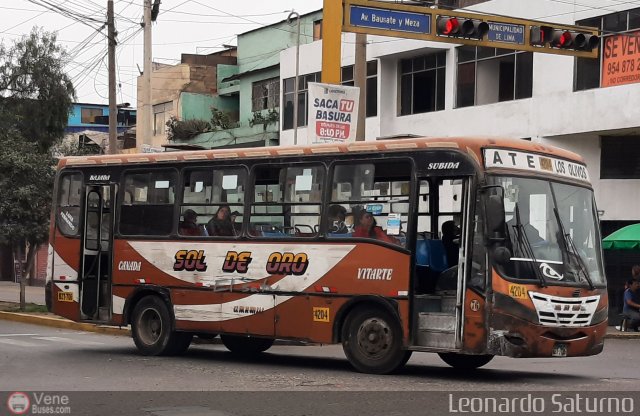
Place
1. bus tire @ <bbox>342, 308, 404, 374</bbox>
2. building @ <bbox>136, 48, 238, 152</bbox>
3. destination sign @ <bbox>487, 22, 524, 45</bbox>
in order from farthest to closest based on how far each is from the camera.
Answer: building @ <bbox>136, 48, 238, 152</bbox> → destination sign @ <bbox>487, 22, 524, 45</bbox> → bus tire @ <bbox>342, 308, 404, 374</bbox>

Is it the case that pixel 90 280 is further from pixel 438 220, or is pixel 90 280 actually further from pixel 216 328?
pixel 438 220

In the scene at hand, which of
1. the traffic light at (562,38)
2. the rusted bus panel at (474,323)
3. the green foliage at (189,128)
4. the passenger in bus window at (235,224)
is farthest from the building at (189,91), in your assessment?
the rusted bus panel at (474,323)

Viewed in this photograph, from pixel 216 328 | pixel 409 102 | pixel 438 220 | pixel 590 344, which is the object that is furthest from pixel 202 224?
pixel 409 102

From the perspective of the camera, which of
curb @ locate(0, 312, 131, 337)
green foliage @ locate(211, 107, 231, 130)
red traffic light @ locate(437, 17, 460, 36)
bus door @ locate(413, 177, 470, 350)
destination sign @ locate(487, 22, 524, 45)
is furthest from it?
green foliage @ locate(211, 107, 231, 130)

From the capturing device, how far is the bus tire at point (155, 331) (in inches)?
661

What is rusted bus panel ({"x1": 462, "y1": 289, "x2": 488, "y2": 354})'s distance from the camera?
1298 cm

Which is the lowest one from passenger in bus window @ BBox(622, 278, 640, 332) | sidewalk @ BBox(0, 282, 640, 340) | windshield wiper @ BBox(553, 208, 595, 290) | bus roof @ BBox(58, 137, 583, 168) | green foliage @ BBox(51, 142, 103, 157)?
sidewalk @ BBox(0, 282, 640, 340)

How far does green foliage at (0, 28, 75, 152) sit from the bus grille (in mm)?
32935

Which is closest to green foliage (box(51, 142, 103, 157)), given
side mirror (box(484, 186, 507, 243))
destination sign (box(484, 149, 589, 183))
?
destination sign (box(484, 149, 589, 183))

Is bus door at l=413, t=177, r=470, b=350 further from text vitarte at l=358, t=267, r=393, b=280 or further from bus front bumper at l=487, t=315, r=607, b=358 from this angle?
bus front bumper at l=487, t=315, r=607, b=358

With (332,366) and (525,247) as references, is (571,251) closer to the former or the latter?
(525,247)

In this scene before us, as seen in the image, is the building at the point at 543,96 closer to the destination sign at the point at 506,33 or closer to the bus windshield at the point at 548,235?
the destination sign at the point at 506,33

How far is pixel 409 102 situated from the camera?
115ft

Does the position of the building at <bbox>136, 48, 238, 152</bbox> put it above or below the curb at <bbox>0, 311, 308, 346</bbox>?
above
